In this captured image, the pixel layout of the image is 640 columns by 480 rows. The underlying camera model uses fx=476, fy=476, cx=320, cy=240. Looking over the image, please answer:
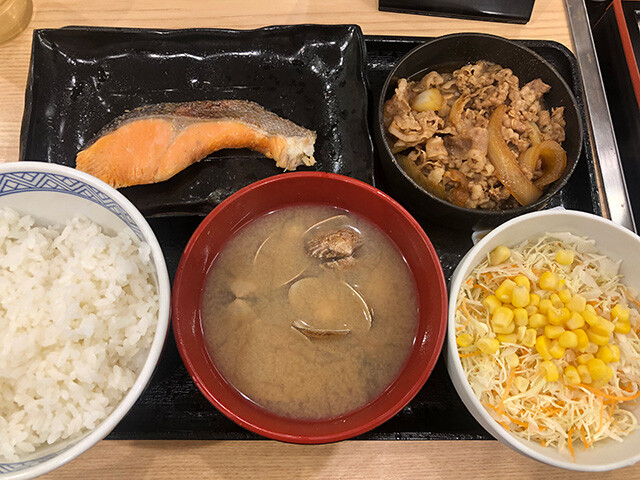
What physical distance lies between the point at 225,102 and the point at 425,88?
33.3 inches

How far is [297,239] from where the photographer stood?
5.65ft

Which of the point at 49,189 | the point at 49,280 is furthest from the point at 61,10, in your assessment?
the point at 49,280

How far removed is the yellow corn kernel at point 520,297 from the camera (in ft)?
5.18

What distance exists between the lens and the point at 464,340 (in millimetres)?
1602

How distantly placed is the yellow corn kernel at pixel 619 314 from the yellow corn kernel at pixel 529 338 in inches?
11.2

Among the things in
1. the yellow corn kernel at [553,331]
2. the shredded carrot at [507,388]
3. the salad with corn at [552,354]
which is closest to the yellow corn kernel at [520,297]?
the salad with corn at [552,354]

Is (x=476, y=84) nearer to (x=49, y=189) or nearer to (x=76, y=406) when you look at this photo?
(x=49, y=189)

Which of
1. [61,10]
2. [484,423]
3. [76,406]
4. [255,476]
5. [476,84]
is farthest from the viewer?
[61,10]

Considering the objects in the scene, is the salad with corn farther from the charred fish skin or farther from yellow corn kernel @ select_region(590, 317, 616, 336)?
the charred fish skin

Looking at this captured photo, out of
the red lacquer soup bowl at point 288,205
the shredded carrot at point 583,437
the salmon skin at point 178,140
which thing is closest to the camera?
the red lacquer soup bowl at point 288,205

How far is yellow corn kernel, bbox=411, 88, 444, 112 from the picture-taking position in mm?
1930

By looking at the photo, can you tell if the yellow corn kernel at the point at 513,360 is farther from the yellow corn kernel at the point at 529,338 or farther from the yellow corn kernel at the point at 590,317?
the yellow corn kernel at the point at 590,317

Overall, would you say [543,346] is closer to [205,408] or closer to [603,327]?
[603,327]

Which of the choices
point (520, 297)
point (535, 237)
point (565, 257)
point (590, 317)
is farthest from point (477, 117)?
point (590, 317)
